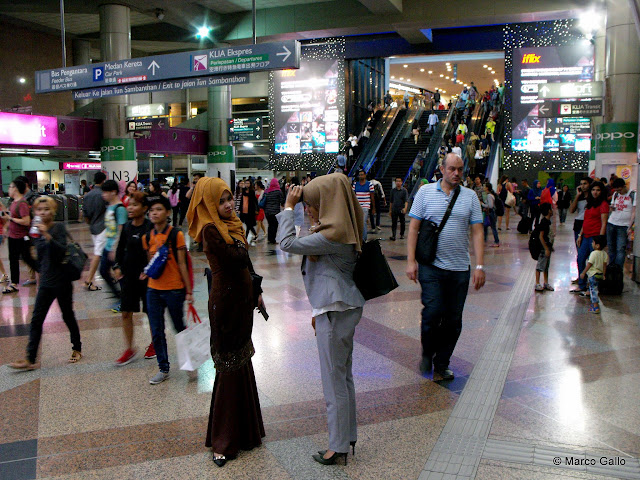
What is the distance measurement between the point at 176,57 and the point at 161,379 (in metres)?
10.6

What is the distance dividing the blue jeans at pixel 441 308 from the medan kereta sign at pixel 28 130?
59.7 feet

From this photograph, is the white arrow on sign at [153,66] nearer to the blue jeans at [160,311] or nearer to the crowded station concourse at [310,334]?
the crowded station concourse at [310,334]

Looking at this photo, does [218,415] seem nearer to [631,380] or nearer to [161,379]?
[161,379]

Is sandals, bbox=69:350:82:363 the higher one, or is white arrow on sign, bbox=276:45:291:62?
white arrow on sign, bbox=276:45:291:62

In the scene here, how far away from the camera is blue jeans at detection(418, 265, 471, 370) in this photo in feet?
14.7

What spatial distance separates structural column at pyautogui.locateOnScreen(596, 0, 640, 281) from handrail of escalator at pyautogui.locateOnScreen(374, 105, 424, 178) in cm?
1158

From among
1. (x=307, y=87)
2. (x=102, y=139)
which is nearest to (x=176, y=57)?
(x=102, y=139)

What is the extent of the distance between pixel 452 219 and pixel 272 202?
9324 mm

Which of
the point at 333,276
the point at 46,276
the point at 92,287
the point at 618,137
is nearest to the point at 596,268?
the point at 333,276

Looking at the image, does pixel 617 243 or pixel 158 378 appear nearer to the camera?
pixel 158 378

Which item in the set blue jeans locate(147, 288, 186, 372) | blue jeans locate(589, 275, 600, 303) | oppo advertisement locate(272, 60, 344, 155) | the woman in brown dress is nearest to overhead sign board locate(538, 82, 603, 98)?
blue jeans locate(589, 275, 600, 303)

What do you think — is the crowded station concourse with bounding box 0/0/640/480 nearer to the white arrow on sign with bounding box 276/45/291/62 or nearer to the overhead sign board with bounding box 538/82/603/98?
the white arrow on sign with bounding box 276/45/291/62

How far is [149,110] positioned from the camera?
75.2 feet

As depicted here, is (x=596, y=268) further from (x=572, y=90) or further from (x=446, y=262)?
(x=572, y=90)
